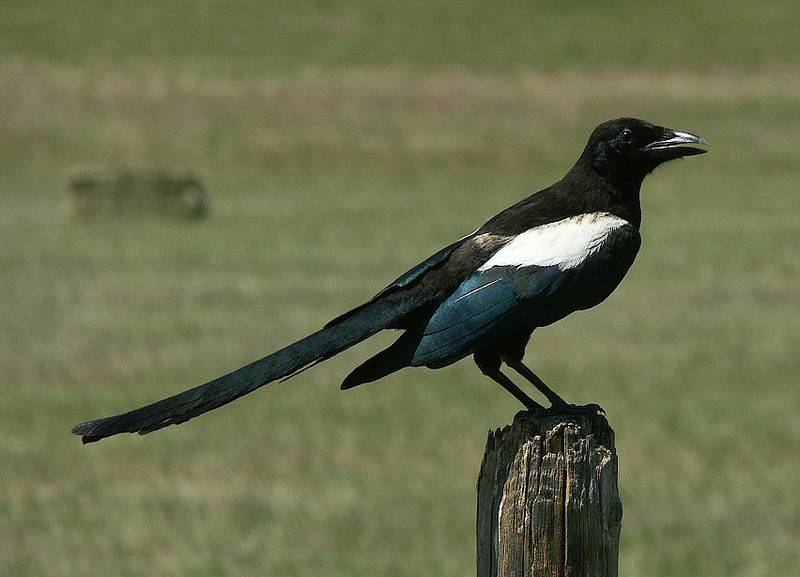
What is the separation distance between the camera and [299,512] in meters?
8.23

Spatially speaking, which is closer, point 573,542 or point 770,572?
point 573,542

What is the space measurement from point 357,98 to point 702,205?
15.6m

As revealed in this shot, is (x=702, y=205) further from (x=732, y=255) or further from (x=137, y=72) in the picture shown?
(x=137, y=72)

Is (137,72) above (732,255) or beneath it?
above

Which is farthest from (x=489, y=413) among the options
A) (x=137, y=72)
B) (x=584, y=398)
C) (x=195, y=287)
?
(x=137, y=72)

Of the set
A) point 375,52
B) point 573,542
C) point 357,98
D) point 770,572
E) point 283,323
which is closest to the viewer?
point 573,542

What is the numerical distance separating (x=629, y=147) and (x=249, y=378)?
1410mm

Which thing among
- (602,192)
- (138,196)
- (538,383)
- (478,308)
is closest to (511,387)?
(538,383)

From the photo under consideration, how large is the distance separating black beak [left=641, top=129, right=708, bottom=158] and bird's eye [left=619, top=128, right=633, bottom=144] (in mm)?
46

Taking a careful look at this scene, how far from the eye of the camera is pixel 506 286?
12.6 ft

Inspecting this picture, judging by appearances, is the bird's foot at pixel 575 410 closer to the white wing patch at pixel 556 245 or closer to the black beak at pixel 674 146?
the white wing patch at pixel 556 245

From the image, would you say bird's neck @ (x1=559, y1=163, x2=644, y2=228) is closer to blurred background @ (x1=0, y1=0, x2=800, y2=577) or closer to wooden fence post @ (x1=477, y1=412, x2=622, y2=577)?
wooden fence post @ (x1=477, y1=412, x2=622, y2=577)

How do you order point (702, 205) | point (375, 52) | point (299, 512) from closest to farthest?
1. point (299, 512)
2. point (702, 205)
3. point (375, 52)

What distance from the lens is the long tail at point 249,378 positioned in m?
3.21
